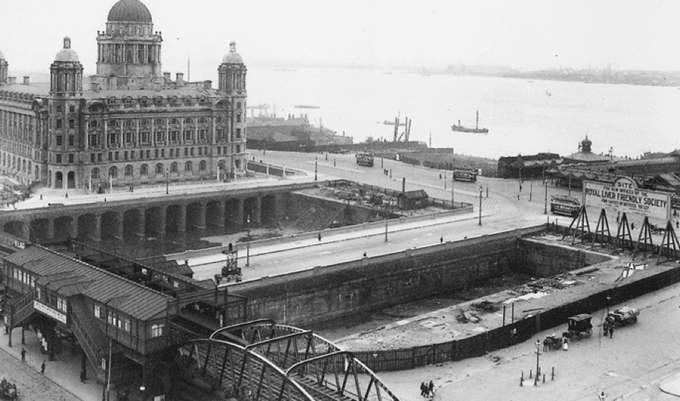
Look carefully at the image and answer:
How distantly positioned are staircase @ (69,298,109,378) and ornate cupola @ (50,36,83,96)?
192ft

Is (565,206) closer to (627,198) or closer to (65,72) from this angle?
(627,198)

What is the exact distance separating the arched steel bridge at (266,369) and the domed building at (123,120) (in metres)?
61.2

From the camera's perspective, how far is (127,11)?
122 metres

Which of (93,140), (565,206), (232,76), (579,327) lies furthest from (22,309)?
(232,76)

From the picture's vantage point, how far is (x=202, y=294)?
45.7 meters

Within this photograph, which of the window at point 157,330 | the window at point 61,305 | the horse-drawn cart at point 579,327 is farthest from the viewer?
the horse-drawn cart at point 579,327

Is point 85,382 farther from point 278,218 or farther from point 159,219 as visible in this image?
point 278,218

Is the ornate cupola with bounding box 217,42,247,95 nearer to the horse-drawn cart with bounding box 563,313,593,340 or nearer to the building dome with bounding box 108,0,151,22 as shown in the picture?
the building dome with bounding box 108,0,151,22

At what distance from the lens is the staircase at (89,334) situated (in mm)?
45719

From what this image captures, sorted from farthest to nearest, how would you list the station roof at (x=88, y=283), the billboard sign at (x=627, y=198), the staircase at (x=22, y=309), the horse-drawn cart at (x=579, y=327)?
the billboard sign at (x=627, y=198), the horse-drawn cart at (x=579, y=327), the staircase at (x=22, y=309), the station roof at (x=88, y=283)

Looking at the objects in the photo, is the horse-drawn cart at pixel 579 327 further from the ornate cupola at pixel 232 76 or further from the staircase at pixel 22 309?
the ornate cupola at pixel 232 76

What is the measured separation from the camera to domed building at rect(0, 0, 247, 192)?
101312mm

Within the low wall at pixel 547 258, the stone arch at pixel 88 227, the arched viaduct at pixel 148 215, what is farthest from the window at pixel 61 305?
the low wall at pixel 547 258

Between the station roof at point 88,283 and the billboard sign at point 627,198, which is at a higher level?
the billboard sign at point 627,198
